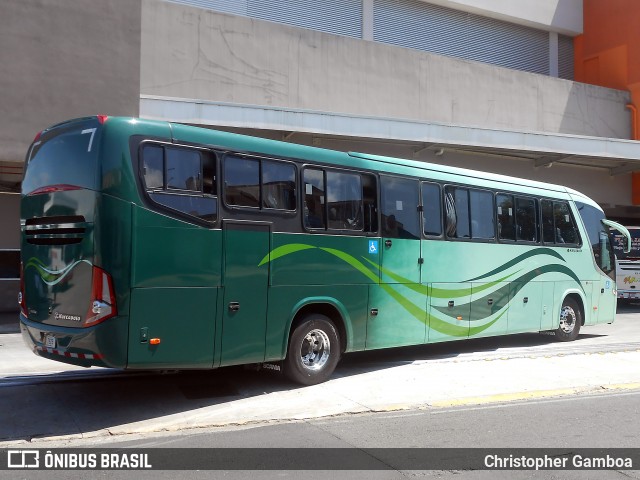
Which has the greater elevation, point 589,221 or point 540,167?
point 540,167

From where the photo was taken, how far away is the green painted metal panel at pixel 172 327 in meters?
7.08

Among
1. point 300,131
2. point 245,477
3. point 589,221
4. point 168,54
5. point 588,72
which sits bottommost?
point 245,477

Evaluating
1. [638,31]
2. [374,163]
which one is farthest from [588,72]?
[374,163]

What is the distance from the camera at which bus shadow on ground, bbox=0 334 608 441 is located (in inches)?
277

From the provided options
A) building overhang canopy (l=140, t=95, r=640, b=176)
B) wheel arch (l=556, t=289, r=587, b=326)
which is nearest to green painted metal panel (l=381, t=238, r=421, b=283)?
wheel arch (l=556, t=289, r=587, b=326)

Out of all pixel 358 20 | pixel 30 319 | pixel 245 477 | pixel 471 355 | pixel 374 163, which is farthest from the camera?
pixel 358 20

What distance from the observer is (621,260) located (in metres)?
23.0

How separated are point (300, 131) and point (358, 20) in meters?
7.46

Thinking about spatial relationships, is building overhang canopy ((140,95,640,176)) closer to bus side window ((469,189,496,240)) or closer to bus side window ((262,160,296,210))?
bus side window ((469,189,496,240))

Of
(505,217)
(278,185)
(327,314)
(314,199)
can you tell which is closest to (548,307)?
(505,217)

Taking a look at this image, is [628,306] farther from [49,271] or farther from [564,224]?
[49,271]

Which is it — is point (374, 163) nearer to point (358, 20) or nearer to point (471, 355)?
point (471, 355)

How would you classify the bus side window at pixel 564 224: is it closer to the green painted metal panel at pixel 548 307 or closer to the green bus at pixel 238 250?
the green painted metal panel at pixel 548 307

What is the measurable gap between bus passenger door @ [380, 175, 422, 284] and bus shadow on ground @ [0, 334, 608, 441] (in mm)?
1593
